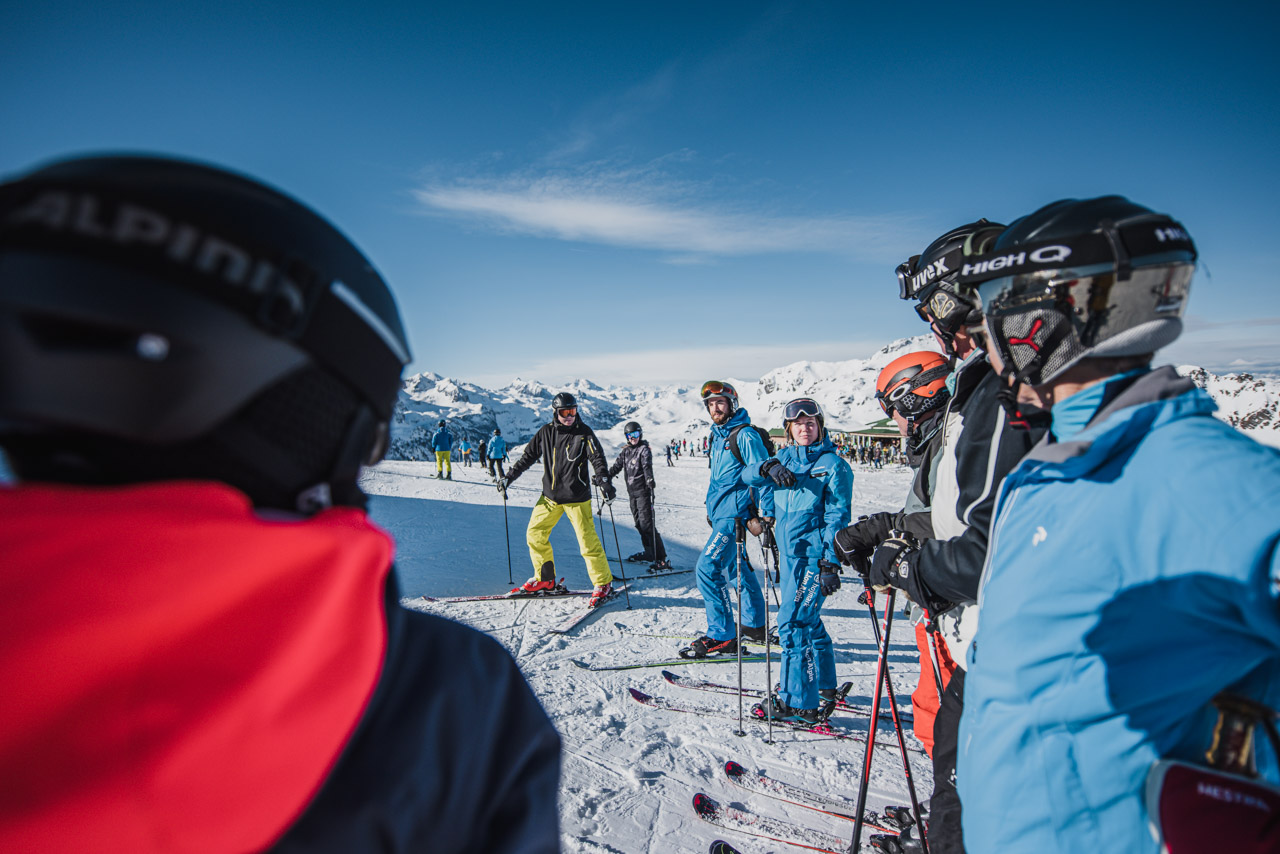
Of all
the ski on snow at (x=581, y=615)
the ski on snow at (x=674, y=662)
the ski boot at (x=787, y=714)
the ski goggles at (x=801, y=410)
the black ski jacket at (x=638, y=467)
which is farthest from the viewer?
the black ski jacket at (x=638, y=467)

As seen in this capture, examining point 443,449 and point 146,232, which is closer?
point 146,232

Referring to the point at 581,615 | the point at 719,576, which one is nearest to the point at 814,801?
the point at 719,576

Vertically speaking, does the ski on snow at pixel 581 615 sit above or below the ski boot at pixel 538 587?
below

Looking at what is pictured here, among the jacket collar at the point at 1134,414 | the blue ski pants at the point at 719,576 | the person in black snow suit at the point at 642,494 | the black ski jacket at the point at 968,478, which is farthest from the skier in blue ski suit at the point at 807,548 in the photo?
the person in black snow suit at the point at 642,494

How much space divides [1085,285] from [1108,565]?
0.71 m

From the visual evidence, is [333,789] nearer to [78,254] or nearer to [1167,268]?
[78,254]

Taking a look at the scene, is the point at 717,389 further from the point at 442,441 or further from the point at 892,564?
the point at 442,441

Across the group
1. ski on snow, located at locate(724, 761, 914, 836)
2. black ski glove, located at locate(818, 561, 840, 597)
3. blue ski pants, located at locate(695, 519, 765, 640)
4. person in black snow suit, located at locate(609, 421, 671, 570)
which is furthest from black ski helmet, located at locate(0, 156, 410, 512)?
person in black snow suit, located at locate(609, 421, 671, 570)

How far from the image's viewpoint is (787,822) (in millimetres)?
2898

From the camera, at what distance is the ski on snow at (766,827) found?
276 cm

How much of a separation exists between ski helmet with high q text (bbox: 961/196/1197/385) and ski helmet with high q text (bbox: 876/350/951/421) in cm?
168

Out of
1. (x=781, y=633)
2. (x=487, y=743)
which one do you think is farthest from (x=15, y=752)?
(x=781, y=633)

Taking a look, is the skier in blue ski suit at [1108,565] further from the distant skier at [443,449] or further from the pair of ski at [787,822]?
the distant skier at [443,449]

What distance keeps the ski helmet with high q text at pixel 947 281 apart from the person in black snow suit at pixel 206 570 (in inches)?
101
